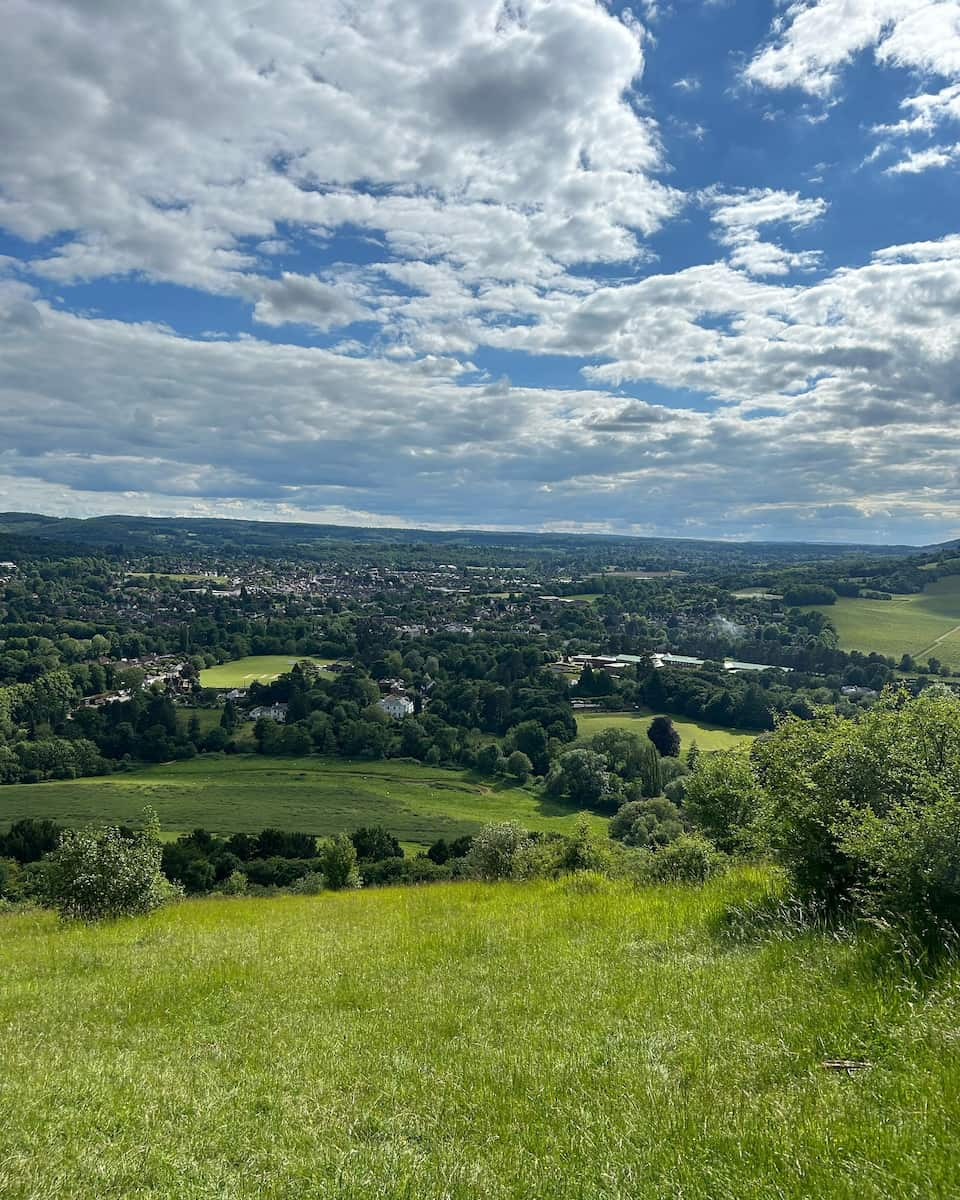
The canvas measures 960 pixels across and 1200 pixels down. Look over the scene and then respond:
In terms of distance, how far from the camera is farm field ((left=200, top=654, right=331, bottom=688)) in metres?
148

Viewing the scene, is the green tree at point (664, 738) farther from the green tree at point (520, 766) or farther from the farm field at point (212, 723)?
the farm field at point (212, 723)

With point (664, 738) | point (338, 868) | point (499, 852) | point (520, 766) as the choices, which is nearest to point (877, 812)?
point (499, 852)

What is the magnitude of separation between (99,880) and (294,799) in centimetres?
7074

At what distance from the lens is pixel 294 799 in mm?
86125

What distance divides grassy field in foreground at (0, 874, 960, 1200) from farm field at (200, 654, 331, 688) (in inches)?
5637

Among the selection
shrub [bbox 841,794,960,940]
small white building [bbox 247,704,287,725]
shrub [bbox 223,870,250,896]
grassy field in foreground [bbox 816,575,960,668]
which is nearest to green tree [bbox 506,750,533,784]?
small white building [bbox 247,704,287,725]

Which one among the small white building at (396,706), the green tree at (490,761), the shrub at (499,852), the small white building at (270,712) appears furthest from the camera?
the small white building at (396,706)

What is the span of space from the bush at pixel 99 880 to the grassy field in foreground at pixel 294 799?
5246cm

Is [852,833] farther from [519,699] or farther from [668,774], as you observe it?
[519,699]

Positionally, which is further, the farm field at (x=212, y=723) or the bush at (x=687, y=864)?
the farm field at (x=212, y=723)

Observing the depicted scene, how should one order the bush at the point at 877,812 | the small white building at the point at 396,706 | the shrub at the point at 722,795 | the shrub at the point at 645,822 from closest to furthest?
the bush at the point at 877,812
the shrub at the point at 722,795
the shrub at the point at 645,822
the small white building at the point at 396,706

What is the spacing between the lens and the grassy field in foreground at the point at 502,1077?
176 inches

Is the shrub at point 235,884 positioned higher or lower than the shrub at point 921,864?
lower

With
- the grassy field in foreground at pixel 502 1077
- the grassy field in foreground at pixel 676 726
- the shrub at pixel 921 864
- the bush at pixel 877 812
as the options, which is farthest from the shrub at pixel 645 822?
the shrub at pixel 921 864
